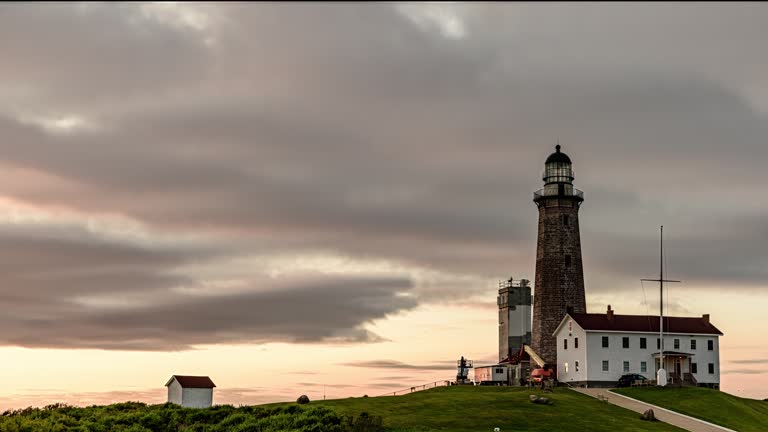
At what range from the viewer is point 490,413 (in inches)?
2547

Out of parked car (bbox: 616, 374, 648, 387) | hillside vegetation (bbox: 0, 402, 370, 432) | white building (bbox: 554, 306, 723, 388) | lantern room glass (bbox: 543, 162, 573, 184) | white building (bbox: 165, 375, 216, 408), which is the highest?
lantern room glass (bbox: 543, 162, 573, 184)

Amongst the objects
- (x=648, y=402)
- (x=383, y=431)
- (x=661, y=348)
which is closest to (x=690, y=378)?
(x=661, y=348)

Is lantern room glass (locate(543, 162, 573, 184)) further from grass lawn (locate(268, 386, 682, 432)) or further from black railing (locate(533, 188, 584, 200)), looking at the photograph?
grass lawn (locate(268, 386, 682, 432))

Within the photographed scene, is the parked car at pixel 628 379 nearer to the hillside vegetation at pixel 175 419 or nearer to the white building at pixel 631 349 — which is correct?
the white building at pixel 631 349

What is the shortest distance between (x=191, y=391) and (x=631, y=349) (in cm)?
4297

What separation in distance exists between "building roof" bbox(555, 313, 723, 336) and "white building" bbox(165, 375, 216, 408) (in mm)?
37259

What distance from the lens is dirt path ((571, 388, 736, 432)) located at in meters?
66.4

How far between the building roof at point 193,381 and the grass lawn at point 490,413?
9.25m

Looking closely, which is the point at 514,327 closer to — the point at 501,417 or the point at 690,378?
the point at 690,378

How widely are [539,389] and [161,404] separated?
3263 cm

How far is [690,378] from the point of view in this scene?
91938 mm

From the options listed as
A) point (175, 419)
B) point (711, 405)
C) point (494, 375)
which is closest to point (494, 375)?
point (494, 375)

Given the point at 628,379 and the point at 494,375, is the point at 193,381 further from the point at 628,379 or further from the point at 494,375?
the point at 628,379

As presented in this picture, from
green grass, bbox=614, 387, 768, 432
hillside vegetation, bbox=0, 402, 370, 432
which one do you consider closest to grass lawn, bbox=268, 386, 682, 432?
hillside vegetation, bbox=0, 402, 370, 432
